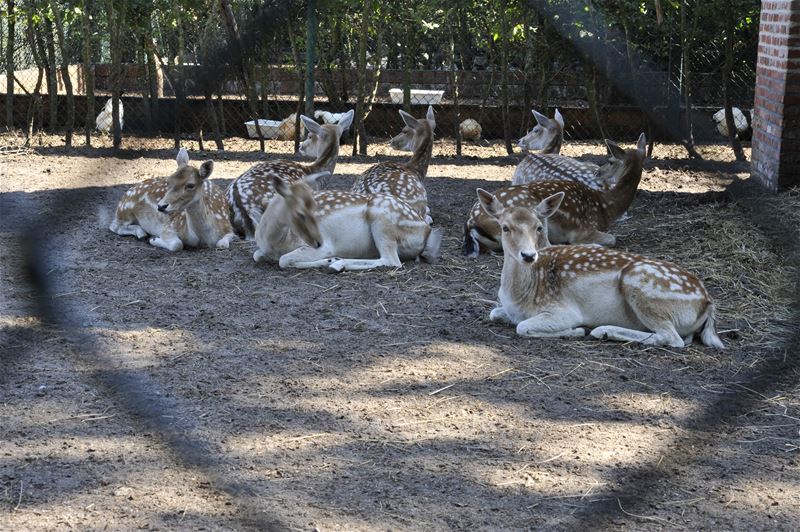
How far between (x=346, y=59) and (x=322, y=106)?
711 millimetres

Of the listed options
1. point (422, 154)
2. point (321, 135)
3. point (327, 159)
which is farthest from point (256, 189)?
point (422, 154)

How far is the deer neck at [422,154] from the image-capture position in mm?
8188

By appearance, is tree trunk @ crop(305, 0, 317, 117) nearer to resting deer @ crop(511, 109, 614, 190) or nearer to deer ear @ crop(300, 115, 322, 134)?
deer ear @ crop(300, 115, 322, 134)

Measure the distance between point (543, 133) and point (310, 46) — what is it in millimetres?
3913

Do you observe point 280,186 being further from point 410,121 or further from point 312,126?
point 410,121

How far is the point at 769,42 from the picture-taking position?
301 inches

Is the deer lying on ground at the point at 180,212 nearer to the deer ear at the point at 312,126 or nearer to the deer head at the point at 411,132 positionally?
the deer ear at the point at 312,126

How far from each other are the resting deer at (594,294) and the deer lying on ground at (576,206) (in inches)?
45.7

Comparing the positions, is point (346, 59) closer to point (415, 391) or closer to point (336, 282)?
point (336, 282)

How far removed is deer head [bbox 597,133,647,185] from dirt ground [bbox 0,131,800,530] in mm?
1272

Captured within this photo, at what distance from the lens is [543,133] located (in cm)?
933

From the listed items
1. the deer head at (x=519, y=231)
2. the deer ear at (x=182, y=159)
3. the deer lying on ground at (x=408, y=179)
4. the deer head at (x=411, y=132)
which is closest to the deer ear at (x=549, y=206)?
the deer head at (x=519, y=231)

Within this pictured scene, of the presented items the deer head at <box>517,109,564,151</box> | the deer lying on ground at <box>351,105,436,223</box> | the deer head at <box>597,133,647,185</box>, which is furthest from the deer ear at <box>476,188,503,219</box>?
the deer head at <box>517,109,564,151</box>

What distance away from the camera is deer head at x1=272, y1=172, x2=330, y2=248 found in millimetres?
6090
